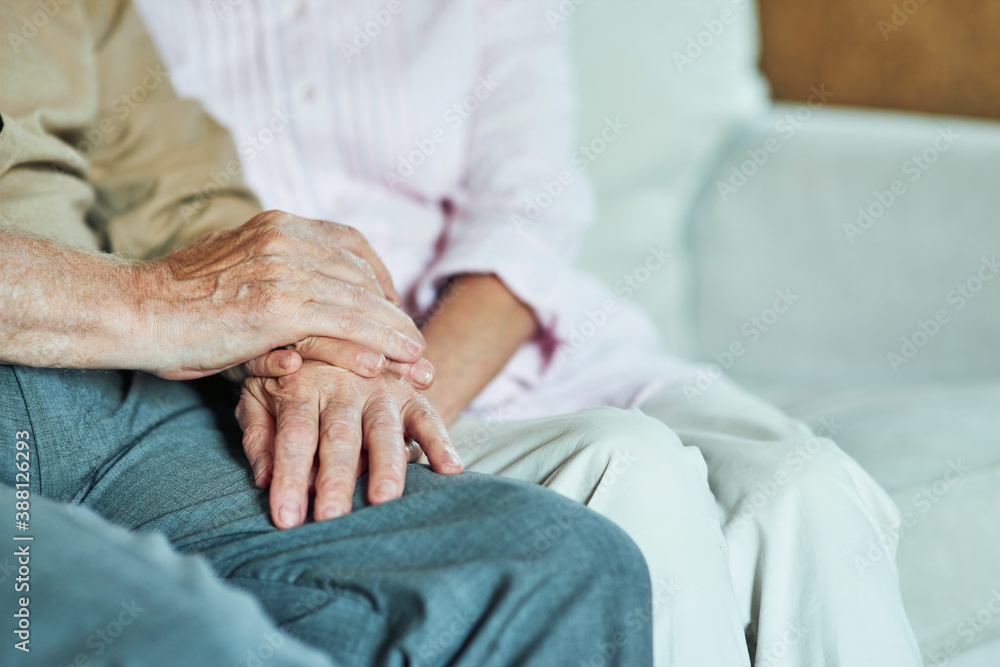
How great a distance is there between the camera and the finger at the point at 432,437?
2.07 feet

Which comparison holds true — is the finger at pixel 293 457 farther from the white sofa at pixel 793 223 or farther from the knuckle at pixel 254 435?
the white sofa at pixel 793 223

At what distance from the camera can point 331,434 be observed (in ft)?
2.09

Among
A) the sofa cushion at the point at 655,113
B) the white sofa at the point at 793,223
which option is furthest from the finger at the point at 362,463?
the sofa cushion at the point at 655,113

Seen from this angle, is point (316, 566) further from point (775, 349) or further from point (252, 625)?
point (775, 349)

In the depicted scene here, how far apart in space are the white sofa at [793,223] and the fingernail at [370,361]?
0.56m

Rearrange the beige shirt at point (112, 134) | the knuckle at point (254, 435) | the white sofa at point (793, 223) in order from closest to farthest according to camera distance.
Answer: the knuckle at point (254, 435)
the beige shirt at point (112, 134)
the white sofa at point (793, 223)

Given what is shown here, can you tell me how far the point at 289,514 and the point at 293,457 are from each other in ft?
0.18

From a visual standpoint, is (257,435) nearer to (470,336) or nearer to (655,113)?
(470,336)

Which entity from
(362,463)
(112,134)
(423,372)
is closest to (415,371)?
(423,372)

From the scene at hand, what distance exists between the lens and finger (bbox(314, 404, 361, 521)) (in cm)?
Result: 57

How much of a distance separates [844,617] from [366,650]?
363mm

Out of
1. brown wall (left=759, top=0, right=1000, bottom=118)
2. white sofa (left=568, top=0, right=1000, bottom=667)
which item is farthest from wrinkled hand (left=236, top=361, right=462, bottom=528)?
brown wall (left=759, top=0, right=1000, bottom=118)

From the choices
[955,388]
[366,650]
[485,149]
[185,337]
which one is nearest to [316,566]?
[366,650]

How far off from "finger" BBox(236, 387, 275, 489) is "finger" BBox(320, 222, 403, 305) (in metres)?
0.16
